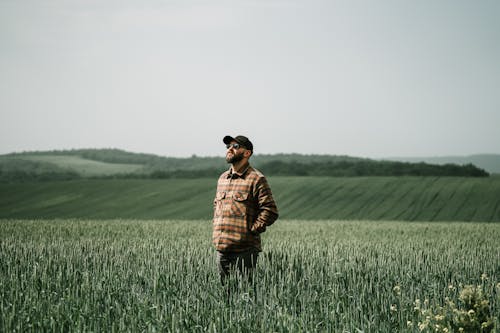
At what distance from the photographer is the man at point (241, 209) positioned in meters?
6.27

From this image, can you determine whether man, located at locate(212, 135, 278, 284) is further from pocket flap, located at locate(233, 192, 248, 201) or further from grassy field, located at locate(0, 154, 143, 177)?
grassy field, located at locate(0, 154, 143, 177)

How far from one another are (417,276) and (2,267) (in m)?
6.79

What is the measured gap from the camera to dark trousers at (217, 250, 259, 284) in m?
6.43

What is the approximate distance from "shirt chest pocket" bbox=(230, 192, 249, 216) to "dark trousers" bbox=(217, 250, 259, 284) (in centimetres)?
53

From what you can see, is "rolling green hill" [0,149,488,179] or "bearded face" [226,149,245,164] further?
"rolling green hill" [0,149,488,179]

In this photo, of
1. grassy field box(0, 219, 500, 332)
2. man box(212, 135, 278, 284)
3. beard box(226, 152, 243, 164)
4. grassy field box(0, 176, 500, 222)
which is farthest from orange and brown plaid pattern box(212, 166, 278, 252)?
grassy field box(0, 176, 500, 222)

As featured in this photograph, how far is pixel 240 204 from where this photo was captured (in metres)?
6.31

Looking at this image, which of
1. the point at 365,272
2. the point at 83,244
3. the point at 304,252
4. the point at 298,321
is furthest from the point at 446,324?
the point at 83,244

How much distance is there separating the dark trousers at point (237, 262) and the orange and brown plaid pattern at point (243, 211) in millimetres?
80

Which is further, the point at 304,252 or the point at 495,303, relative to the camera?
the point at 304,252

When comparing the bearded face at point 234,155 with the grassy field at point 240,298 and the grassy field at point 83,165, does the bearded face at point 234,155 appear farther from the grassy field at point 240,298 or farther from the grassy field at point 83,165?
the grassy field at point 83,165

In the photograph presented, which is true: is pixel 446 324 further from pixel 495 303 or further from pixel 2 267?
pixel 2 267

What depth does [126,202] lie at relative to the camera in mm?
40781

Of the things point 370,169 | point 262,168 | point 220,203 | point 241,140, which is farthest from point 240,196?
point 262,168
